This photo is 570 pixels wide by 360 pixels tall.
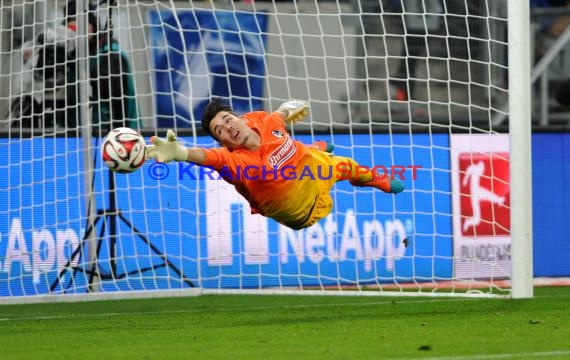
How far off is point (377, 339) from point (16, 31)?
6548 millimetres

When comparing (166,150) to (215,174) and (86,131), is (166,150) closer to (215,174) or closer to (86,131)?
(86,131)

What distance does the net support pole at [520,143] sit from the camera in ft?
32.9

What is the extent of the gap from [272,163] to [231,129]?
1.46 feet

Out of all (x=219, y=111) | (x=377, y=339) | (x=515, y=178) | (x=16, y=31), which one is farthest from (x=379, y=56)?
(x=377, y=339)

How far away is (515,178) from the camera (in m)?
10.1

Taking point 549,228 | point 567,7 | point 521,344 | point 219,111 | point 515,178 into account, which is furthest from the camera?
point 567,7

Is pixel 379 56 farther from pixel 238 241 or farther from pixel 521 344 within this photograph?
pixel 521 344

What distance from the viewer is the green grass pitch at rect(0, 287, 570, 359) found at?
7.01 m

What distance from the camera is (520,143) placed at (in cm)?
1008

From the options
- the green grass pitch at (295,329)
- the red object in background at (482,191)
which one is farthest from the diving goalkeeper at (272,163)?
the red object in background at (482,191)

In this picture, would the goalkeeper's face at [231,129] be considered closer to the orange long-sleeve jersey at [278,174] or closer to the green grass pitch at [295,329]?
the orange long-sleeve jersey at [278,174]

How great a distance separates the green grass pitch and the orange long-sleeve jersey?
0.92 metres

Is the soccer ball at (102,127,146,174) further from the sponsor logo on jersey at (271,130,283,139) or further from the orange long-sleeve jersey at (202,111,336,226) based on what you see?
the sponsor logo on jersey at (271,130,283,139)

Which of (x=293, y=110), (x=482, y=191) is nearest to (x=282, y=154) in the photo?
(x=293, y=110)
